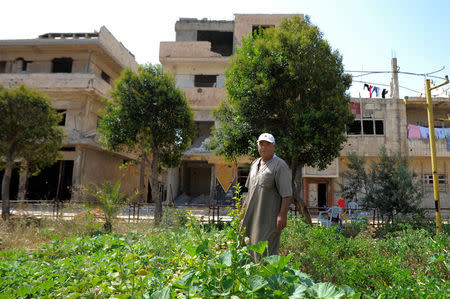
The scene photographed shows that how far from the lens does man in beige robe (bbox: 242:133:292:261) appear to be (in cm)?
343

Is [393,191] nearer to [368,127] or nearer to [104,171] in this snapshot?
[368,127]

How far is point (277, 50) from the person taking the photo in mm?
8930

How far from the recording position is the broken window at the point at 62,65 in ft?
66.4

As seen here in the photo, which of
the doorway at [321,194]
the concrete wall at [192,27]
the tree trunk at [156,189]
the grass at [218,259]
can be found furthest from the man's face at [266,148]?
the concrete wall at [192,27]

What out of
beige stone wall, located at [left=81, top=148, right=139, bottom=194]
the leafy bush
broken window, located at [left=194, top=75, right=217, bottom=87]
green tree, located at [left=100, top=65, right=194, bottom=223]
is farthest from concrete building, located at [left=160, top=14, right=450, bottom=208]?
the leafy bush

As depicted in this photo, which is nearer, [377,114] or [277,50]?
[277,50]

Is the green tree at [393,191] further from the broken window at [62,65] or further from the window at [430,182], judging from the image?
the broken window at [62,65]

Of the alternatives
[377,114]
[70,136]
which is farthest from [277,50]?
[70,136]

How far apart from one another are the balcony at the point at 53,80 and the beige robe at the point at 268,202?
17137 millimetres

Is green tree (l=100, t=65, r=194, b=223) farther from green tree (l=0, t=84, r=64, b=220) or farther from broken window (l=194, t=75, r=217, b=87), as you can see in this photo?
broken window (l=194, t=75, r=217, b=87)

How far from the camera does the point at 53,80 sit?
18.5 meters

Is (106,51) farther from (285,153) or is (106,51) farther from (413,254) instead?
(413,254)

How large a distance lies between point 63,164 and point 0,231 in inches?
476

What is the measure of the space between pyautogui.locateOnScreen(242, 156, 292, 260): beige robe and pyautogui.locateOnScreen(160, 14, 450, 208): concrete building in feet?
45.1
